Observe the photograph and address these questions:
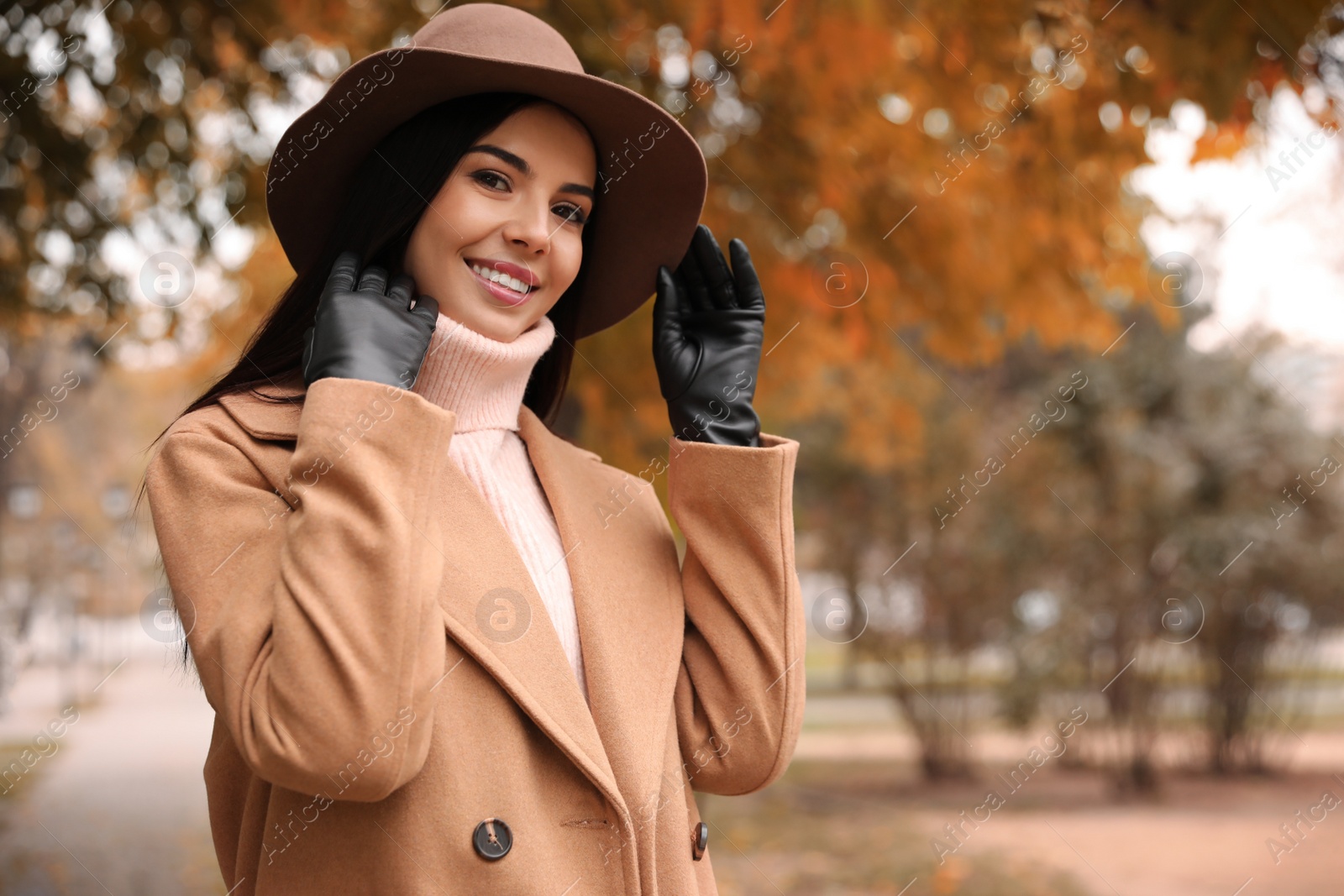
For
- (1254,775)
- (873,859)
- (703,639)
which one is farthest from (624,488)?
(1254,775)

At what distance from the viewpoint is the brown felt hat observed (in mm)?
1714

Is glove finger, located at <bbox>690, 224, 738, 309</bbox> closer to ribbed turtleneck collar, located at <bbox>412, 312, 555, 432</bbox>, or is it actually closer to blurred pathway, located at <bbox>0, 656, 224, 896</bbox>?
ribbed turtleneck collar, located at <bbox>412, 312, 555, 432</bbox>

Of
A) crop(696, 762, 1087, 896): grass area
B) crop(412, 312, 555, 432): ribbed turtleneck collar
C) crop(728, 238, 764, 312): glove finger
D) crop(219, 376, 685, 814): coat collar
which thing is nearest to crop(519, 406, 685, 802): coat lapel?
crop(219, 376, 685, 814): coat collar

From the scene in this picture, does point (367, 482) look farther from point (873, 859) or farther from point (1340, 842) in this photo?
point (1340, 842)

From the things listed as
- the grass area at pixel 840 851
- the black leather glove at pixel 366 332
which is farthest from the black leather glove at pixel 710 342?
the grass area at pixel 840 851

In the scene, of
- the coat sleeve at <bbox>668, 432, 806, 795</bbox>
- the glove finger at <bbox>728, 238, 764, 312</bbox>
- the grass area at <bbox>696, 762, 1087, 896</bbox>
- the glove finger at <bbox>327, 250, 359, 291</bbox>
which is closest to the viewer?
the glove finger at <bbox>327, 250, 359, 291</bbox>

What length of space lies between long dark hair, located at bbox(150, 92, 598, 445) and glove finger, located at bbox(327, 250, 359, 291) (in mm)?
74

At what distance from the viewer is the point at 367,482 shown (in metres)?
1.42

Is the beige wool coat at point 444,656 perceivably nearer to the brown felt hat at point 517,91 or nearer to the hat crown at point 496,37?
the brown felt hat at point 517,91

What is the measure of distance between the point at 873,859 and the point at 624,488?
655 cm

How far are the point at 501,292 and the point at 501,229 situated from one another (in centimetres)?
10

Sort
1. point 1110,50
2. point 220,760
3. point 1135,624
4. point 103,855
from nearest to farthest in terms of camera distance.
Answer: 1. point 220,760
2. point 1110,50
3. point 103,855
4. point 1135,624

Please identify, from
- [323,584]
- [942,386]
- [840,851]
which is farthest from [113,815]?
[323,584]

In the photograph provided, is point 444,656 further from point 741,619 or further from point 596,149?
point 596,149
